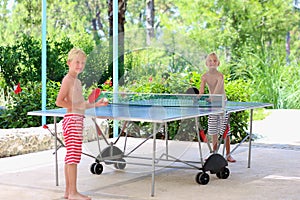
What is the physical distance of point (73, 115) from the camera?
5.27 m

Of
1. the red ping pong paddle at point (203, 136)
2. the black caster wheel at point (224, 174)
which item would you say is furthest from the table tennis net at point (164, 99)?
the black caster wheel at point (224, 174)

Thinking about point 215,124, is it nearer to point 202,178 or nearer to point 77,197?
point 202,178

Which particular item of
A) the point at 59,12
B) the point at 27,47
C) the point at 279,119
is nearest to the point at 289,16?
the point at 59,12

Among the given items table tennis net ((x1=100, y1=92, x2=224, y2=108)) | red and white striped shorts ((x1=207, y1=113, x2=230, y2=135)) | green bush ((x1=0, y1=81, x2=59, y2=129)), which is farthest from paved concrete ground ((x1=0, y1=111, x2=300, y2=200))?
green bush ((x1=0, y1=81, x2=59, y2=129))

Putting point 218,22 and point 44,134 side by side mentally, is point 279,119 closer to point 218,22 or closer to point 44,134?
point 44,134

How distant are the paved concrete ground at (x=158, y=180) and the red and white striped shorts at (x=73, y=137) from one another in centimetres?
40

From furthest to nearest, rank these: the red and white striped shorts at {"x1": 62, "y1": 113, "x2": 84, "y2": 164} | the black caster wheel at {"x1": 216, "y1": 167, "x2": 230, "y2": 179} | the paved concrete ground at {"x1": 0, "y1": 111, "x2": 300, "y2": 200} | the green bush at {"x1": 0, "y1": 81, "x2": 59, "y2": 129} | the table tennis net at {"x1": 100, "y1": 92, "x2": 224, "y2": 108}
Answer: the green bush at {"x1": 0, "y1": 81, "x2": 59, "y2": 129} → the black caster wheel at {"x1": 216, "y1": 167, "x2": 230, "y2": 179} → the table tennis net at {"x1": 100, "y1": 92, "x2": 224, "y2": 108} → the paved concrete ground at {"x1": 0, "y1": 111, "x2": 300, "y2": 200} → the red and white striped shorts at {"x1": 62, "y1": 113, "x2": 84, "y2": 164}

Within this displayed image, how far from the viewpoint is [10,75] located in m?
10.8

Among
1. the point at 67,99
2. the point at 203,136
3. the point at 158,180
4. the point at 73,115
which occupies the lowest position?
the point at 158,180

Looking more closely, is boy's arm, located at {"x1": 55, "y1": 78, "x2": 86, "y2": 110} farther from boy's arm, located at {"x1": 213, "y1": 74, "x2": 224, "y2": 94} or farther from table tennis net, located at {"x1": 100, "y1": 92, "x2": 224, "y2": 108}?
boy's arm, located at {"x1": 213, "y1": 74, "x2": 224, "y2": 94}

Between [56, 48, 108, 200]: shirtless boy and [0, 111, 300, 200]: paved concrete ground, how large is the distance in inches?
9.7

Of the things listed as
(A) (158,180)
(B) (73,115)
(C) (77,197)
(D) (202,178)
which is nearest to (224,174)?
(D) (202,178)

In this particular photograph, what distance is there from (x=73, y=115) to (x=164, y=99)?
1294 mm

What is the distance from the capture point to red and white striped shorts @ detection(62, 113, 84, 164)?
5254 millimetres
